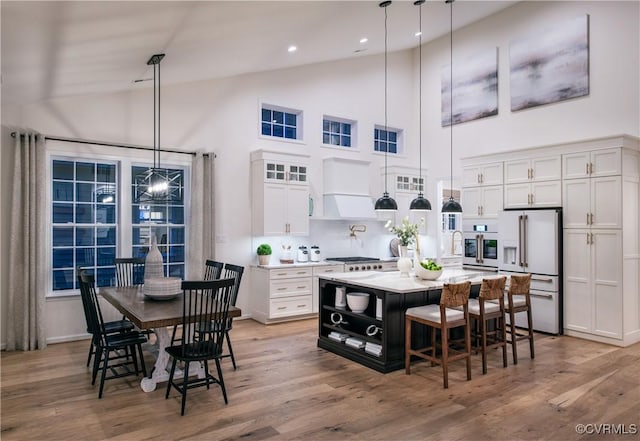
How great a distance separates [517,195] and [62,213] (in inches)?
244

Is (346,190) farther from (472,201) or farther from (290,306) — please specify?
(290,306)

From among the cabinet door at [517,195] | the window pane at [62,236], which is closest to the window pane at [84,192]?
the window pane at [62,236]

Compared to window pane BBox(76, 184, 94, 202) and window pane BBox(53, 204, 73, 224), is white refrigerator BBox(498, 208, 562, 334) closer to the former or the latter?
window pane BBox(76, 184, 94, 202)

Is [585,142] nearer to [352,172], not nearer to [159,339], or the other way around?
[352,172]

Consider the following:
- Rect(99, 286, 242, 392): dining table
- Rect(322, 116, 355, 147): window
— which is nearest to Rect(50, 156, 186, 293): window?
Rect(99, 286, 242, 392): dining table

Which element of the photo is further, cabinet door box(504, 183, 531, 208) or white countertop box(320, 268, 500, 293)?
cabinet door box(504, 183, 531, 208)

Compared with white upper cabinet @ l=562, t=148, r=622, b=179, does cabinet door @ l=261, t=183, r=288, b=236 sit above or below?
below

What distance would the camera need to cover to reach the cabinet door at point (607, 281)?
547cm

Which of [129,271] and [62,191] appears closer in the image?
[129,271]

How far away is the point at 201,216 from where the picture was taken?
20.5ft

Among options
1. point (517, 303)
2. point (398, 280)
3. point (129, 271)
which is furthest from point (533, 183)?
point (129, 271)

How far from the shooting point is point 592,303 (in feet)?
18.8

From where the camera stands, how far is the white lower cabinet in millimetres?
5500

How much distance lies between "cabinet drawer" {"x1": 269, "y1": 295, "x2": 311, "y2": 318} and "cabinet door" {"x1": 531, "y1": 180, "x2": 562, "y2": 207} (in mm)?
3617
